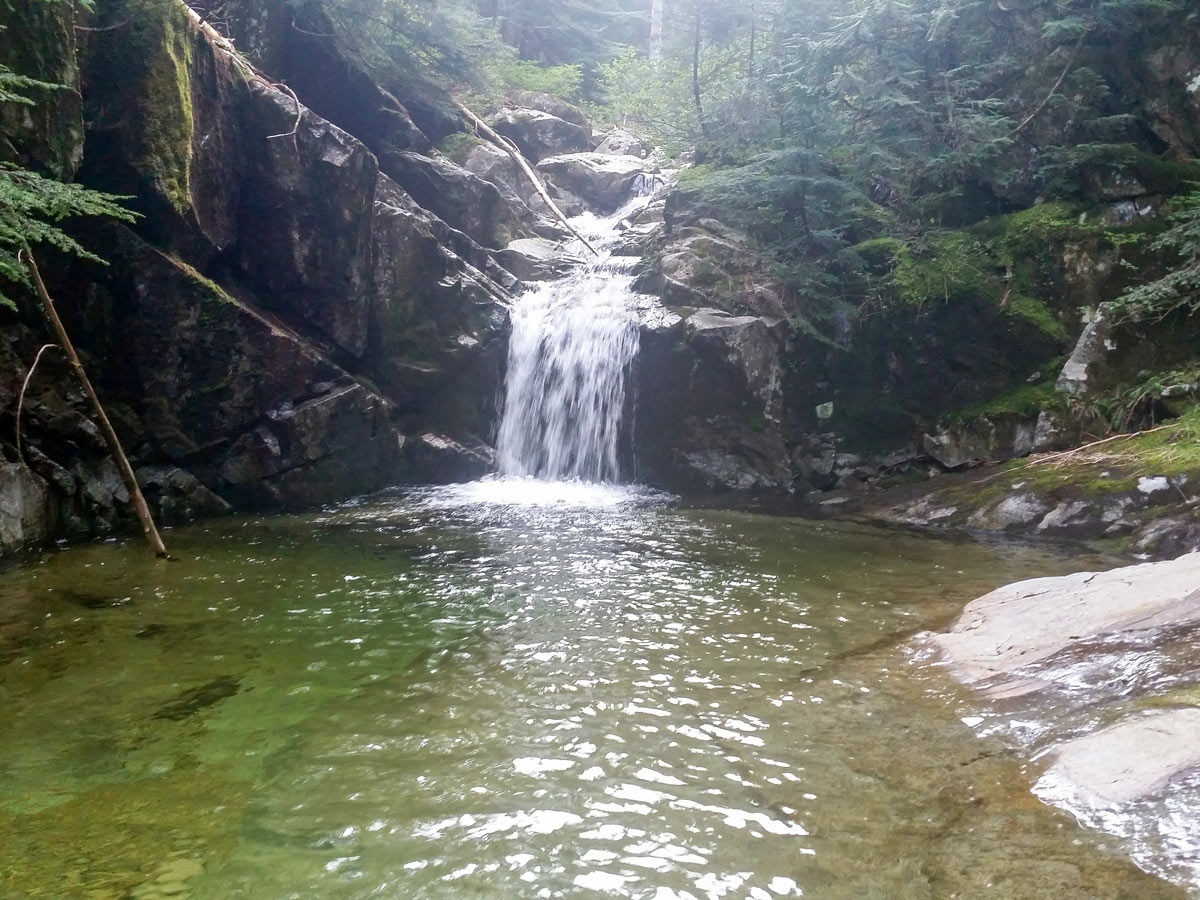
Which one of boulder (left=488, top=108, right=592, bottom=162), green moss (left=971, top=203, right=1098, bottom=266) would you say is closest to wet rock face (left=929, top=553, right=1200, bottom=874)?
green moss (left=971, top=203, right=1098, bottom=266)

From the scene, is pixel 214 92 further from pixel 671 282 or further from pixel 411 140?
pixel 671 282

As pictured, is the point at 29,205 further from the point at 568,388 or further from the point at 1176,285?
the point at 1176,285

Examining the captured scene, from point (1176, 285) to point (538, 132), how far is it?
64.1ft

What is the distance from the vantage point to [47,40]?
979 centimetres

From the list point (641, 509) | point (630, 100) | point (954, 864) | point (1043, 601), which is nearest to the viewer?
point (954, 864)

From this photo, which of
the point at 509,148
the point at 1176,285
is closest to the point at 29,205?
the point at 1176,285

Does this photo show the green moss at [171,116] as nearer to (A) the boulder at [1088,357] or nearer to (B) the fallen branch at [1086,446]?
(B) the fallen branch at [1086,446]

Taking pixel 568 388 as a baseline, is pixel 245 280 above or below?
above

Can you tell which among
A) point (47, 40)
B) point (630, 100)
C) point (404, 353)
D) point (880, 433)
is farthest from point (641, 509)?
point (630, 100)

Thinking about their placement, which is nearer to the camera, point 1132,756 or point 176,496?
point 1132,756

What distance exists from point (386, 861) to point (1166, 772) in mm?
3400

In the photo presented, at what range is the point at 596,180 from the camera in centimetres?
2453

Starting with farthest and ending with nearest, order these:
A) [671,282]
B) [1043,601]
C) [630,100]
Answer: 1. [630,100]
2. [671,282]
3. [1043,601]

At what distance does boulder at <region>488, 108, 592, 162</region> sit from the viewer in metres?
25.2
